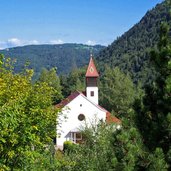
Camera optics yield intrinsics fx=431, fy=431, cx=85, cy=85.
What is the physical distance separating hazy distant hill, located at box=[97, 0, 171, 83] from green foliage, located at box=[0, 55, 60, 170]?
64901 mm

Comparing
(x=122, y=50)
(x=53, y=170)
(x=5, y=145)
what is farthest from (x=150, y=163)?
(x=122, y=50)

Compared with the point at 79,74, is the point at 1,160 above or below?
below

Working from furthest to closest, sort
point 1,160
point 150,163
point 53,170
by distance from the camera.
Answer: point 53,170
point 1,160
point 150,163

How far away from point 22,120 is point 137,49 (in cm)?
13788

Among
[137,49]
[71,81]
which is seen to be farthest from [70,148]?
[137,49]

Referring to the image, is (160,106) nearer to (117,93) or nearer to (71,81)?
(117,93)

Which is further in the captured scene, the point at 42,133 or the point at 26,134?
the point at 42,133

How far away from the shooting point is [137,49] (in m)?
147

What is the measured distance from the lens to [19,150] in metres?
11.8

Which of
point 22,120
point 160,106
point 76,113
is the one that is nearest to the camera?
point 160,106

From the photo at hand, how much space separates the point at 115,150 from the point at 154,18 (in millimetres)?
181969

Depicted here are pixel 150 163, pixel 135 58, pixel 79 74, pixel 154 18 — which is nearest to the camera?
pixel 150 163

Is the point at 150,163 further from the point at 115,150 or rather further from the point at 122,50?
the point at 122,50

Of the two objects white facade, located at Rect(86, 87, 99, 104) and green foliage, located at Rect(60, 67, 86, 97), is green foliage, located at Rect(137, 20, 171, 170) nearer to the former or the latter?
white facade, located at Rect(86, 87, 99, 104)
